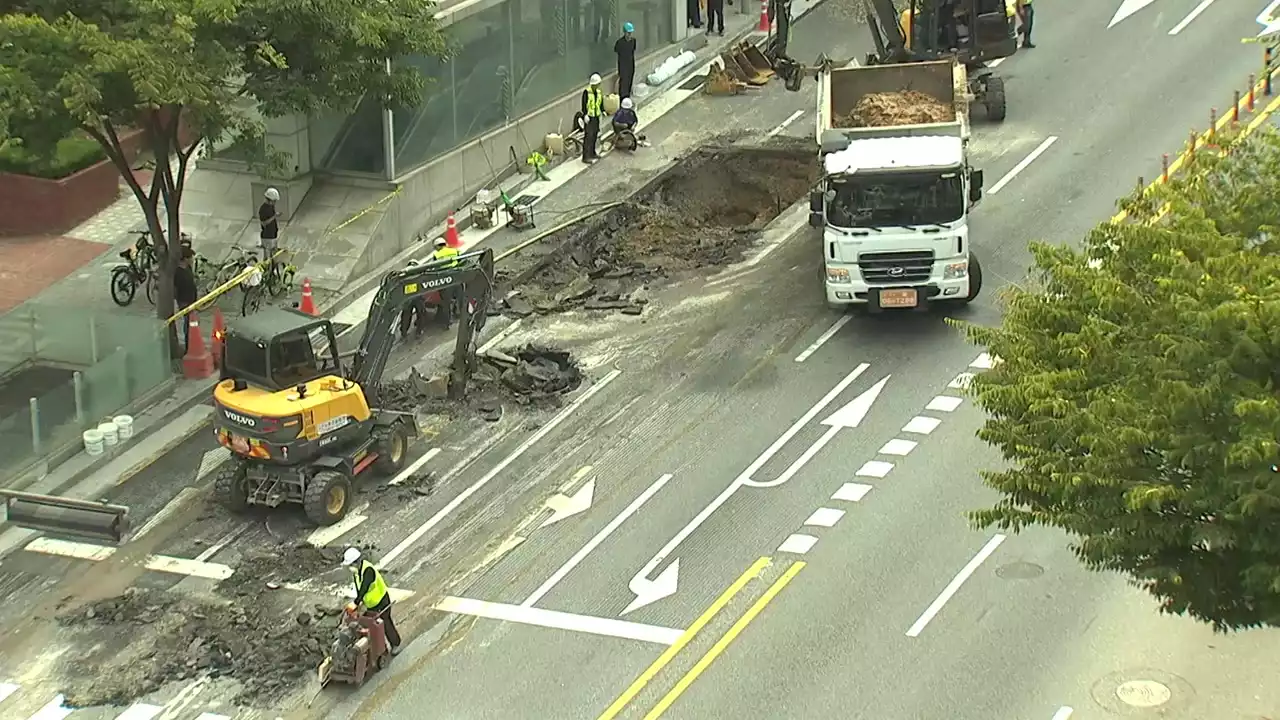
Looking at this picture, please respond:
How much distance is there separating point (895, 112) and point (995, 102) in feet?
24.9

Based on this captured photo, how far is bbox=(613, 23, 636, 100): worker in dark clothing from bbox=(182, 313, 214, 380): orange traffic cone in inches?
514

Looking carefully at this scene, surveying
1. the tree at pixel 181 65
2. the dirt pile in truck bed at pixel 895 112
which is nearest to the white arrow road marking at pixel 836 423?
the dirt pile in truck bed at pixel 895 112

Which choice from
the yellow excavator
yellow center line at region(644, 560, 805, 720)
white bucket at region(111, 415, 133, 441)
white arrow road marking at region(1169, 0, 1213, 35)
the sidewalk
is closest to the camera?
yellow center line at region(644, 560, 805, 720)

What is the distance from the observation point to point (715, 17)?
4653 cm

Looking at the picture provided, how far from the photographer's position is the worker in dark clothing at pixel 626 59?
41156mm

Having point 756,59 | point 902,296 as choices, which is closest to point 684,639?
point 902,296

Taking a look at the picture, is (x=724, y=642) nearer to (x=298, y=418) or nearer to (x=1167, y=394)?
(x=298, y=418)

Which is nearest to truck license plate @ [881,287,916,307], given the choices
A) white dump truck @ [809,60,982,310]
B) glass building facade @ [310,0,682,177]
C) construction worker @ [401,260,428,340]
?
white dump truck @ [809,60,982,310]

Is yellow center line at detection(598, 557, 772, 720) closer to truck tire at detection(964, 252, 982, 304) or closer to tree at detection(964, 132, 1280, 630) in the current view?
tree at detection(964, 132, 1280, 630)

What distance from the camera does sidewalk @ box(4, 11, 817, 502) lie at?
27.6m

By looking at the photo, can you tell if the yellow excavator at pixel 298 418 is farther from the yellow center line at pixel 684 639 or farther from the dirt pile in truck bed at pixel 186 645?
the yellow center line at pixel 684 639

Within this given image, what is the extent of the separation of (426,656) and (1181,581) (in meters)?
8.93

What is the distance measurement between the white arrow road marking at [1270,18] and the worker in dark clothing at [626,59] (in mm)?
13986

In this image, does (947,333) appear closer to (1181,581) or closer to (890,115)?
(890,115)
